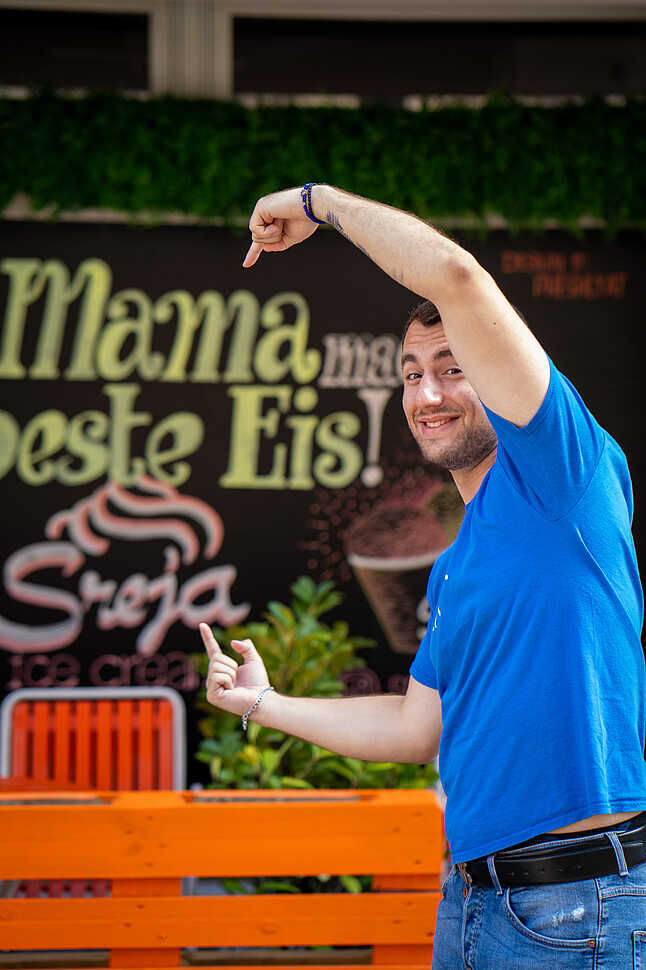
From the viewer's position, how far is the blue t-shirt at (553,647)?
139 cm

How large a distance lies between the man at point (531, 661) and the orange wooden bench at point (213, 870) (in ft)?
3.36

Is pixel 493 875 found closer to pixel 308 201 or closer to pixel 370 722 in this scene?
pixel 370 722

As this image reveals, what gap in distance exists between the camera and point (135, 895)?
258 cm

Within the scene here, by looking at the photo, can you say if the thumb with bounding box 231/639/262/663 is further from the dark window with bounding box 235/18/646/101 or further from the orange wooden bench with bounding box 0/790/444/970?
the dark window with bounding box 235/18/646/101

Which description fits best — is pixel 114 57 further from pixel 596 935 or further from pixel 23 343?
pixel 596 935

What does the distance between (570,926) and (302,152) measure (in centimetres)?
390

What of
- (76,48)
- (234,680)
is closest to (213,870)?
(234,680)

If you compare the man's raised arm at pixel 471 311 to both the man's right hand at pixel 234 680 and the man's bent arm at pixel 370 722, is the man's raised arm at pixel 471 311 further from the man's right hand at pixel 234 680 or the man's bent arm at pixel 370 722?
the man's right hand at pixel 234 680

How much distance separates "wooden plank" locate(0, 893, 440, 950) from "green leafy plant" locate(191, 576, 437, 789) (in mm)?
506

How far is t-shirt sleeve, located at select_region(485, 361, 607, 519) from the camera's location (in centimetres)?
132

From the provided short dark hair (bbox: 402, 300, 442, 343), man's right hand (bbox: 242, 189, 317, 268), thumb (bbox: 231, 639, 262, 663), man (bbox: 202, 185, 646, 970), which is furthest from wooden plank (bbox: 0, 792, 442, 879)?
man's right hand (bbox: 242, 189, 317, 268)

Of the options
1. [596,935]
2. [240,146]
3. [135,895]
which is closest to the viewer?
[596,935]

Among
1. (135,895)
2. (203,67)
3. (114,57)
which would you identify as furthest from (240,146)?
(135,895)

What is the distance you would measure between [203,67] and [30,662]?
3.12m
